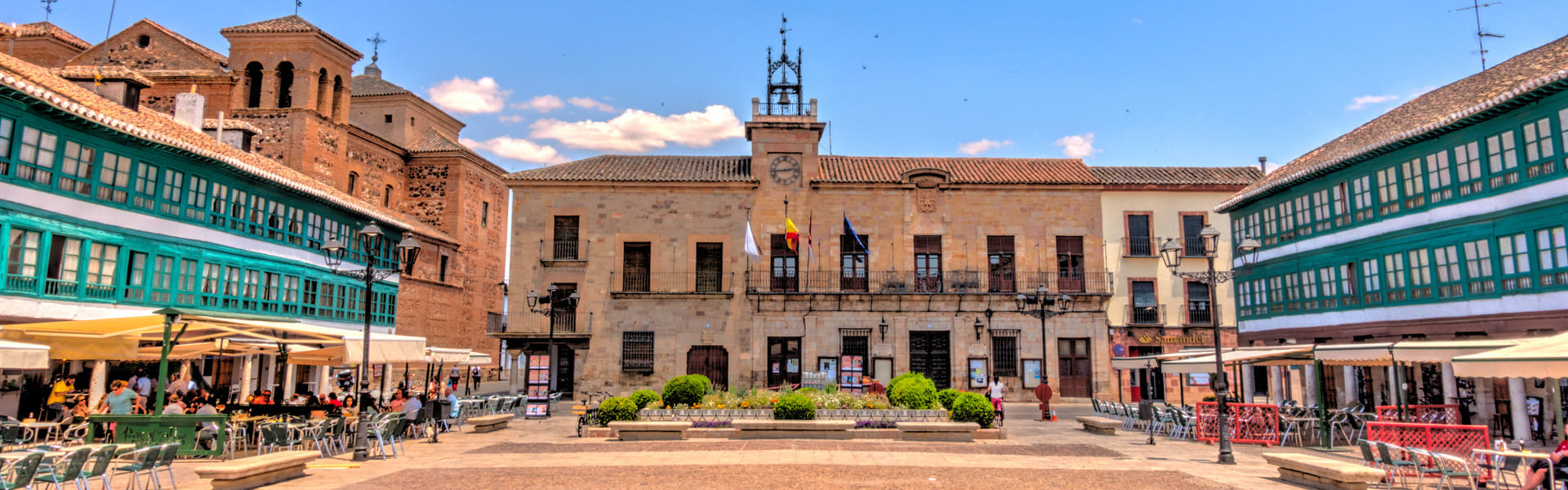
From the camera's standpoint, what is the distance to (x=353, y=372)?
3394 cm

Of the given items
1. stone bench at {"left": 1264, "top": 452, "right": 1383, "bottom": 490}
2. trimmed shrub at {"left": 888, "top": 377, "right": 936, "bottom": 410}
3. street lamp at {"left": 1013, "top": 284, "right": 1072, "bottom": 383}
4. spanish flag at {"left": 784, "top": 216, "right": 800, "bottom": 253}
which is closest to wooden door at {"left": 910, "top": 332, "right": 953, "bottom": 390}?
street lamp at {"left": 1013, "top": 284, "right": 1072, "bottom": 383}

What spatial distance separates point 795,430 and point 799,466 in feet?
13.4

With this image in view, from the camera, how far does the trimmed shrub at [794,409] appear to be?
55.5 ft

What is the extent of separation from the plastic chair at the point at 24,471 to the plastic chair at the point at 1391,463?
48.1 ft

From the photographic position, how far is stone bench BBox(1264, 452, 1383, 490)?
10258 mm

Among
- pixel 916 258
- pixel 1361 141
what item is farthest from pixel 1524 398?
pixel 916 258

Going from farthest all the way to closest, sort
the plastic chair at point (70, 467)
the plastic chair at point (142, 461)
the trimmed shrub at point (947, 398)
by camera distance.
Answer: the trimmed shrub at point (947, 398) < the plastic chair at point (142, 461) < the plastic chair at point (70, 467)

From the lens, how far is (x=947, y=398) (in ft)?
58.7

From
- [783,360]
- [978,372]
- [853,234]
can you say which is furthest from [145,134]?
[978,372]

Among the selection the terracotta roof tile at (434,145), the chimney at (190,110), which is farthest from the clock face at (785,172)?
the chimney at (190,110)

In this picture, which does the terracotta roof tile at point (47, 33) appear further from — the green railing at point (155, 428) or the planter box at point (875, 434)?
the planter box at point (875, 434)

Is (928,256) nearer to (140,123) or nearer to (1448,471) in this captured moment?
(1448,471)

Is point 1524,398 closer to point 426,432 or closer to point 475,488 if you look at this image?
point 475,488

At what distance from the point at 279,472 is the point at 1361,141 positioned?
83.6 ft
